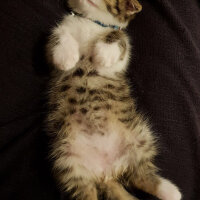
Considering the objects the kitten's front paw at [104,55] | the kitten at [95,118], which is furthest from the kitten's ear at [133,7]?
the kitten's front paw at [104,55]

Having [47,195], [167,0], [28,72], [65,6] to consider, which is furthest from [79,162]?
[167,0]

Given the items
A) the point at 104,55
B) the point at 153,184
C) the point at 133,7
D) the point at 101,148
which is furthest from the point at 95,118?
the point at 133,7

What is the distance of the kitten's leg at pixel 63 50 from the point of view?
3.76 feet

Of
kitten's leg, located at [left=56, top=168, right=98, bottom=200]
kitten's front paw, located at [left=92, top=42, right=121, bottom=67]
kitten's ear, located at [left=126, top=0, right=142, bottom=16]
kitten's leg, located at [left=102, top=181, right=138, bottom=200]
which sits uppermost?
kitten's ear, located at [left=126, top=0, right=142, bottom=16]

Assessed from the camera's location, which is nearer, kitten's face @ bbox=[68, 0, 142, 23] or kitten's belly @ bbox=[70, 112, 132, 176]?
kitten's belly @ bbox=[70, 112, 132, 176]

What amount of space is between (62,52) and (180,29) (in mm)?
627

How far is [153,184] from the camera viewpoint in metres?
1.21

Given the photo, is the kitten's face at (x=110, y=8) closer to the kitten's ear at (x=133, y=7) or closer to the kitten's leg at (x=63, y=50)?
the kitten's ear at (x=133, y=7)

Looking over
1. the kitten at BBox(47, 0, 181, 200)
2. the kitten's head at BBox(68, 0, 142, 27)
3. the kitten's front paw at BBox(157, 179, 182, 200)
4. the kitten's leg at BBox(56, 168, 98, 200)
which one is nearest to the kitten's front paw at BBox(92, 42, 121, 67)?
the kitten at BBox(47, 0, 181, 200)

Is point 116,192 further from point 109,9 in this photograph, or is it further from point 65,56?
point 109,9

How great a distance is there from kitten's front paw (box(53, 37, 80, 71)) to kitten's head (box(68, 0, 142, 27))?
0.25 m

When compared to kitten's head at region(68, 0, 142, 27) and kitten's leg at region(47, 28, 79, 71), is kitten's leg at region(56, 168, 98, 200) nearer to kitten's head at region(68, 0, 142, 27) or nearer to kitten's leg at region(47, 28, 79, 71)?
kitten's leg at region(47, 28, 79, 71)

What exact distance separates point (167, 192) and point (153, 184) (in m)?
0.07

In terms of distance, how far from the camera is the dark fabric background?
1154 millimetres
